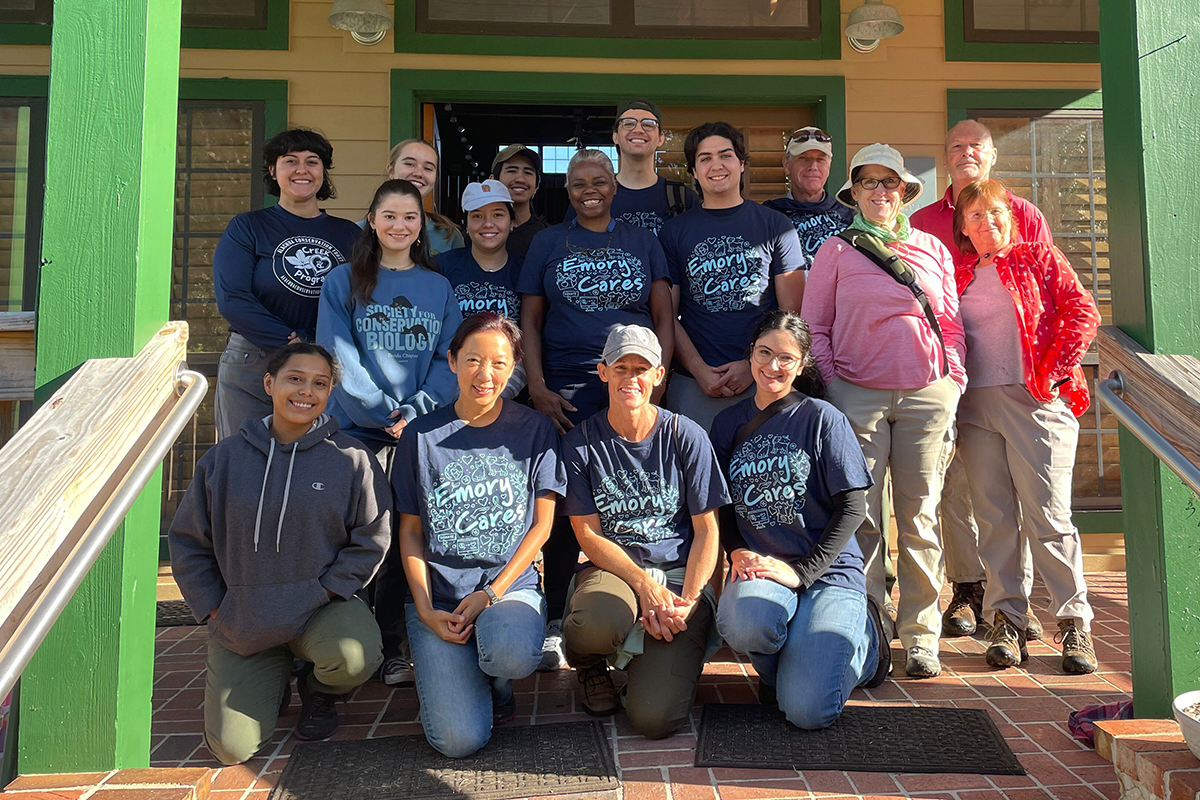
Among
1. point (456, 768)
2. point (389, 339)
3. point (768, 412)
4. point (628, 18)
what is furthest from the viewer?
point (628, 18)

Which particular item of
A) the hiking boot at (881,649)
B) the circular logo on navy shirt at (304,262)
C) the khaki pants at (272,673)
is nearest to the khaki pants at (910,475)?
the hiking boot at (881,649)

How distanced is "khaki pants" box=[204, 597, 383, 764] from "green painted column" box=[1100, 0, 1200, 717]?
2216 mm

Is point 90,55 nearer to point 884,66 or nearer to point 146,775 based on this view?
point 146,775

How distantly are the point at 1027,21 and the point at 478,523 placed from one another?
452 cm

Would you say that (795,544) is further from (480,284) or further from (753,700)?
(480,284)

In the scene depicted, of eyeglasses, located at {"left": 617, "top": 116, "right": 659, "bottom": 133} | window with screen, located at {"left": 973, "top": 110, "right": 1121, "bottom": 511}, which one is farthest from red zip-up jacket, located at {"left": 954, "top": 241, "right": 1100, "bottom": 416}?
window with screen, located at {"left": 973, "top": 110, "right": 1121, "bottom": 511}

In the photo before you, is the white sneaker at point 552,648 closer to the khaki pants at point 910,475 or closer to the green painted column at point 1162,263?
the khaki pants at point 910,475

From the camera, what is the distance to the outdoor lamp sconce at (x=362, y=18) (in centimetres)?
470

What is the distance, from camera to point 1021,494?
347 cm

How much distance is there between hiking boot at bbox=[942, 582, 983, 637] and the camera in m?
3.75

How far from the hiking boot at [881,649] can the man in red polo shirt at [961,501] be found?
0.76 meters

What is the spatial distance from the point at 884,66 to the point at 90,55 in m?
4.34

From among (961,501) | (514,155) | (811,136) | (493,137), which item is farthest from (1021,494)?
(493,137)

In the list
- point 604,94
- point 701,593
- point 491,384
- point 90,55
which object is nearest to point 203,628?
point 491,384
